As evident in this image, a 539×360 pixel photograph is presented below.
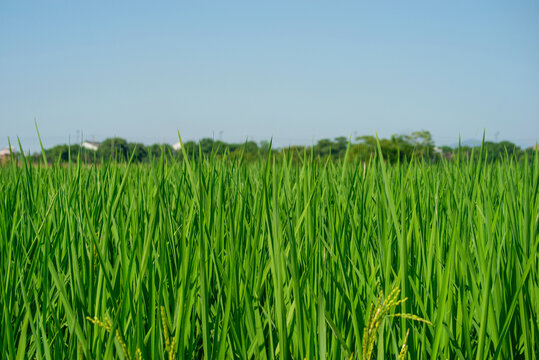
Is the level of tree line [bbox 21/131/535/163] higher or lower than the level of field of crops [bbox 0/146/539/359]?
higher

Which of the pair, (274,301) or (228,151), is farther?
(228,151)

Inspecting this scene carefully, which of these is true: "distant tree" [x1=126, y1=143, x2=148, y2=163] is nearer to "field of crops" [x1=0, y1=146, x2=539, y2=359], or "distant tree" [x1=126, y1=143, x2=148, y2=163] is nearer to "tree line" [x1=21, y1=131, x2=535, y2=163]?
"tree line" [x1=21, y1=131, x2=535, y2=163]

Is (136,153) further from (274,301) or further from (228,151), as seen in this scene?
(274,301)

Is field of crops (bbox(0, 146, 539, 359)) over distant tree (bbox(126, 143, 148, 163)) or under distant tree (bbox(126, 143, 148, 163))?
under

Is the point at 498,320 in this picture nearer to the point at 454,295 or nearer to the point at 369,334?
the point at 454,295

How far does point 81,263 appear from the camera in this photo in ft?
3.26

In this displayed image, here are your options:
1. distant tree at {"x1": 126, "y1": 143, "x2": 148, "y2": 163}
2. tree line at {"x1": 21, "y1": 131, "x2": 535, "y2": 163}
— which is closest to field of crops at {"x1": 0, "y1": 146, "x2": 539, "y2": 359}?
tree line at {"x1": 21, "y1": 131, "x2": 535, "y2": 163}

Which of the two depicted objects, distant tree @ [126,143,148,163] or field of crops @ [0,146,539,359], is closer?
field of crops @ [0,146,539,359]

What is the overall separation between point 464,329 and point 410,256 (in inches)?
11.0

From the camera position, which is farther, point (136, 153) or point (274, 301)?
point (136, 153)

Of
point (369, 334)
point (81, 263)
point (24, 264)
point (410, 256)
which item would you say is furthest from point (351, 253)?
point (24, 264)

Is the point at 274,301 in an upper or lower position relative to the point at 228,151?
lower

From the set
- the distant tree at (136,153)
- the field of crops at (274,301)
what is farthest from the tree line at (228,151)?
the field of crops at (274,301)

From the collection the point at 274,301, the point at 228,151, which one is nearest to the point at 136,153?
the point at 228,151
